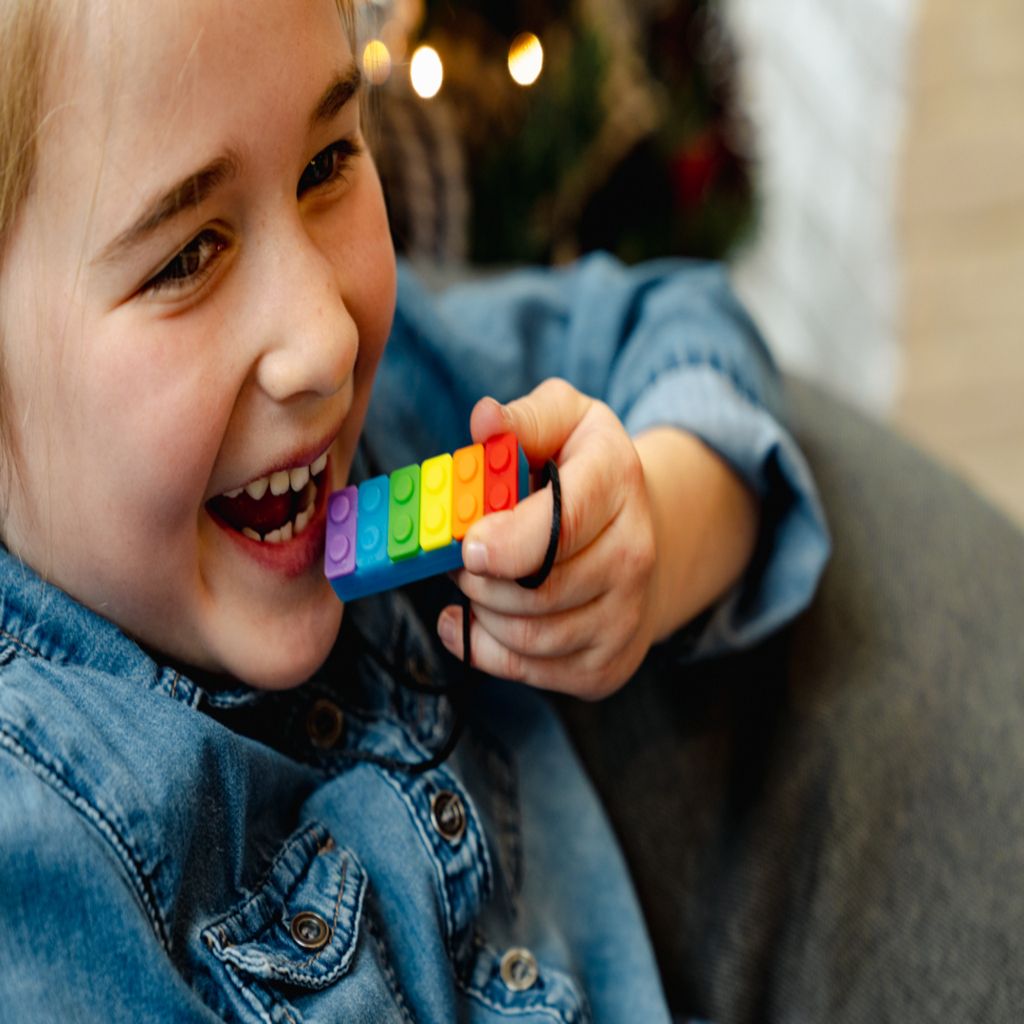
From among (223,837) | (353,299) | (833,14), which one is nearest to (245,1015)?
(223,837)

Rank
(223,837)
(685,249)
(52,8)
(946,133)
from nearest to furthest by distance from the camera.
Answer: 1. (52,8)
2. (223,837)
3. (685,249)
4. (946,133)

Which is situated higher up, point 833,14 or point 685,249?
point 833,14

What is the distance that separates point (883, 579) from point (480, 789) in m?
0.32

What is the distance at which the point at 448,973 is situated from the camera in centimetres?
63

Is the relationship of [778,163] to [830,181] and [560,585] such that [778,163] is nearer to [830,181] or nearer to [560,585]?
[830,181]

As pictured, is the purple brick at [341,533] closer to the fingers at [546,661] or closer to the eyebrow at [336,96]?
the fingers at [546,661]

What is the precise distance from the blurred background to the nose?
0.20 m

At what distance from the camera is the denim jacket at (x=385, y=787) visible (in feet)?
1.65

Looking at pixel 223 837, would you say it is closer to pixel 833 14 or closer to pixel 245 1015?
pixel 245 1015

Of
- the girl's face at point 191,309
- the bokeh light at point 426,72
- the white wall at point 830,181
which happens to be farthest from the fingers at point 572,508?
the white wall at point 830,181

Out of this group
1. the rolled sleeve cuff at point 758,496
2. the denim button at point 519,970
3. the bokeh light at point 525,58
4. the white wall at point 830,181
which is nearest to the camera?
the denim button at point 519,970

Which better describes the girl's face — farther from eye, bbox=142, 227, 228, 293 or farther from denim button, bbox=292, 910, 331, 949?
denim button, bbox=292, 910, 331, 949

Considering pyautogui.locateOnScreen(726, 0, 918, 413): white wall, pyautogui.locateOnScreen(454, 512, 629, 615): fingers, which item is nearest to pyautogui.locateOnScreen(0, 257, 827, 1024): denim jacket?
pyautogui.locateOnScreen(454, 512, 629, 615): fingers

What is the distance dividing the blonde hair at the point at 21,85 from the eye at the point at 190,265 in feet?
0.20
